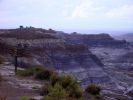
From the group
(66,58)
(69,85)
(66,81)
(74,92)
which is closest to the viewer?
(74,92)

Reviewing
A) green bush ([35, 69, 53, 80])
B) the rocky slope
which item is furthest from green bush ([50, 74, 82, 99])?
the rocky slope

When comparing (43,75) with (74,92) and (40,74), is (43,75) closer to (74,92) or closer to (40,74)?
(40,74)

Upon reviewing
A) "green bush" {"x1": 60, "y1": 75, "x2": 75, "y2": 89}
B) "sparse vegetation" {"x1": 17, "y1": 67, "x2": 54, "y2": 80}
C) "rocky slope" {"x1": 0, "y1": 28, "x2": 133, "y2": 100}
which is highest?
"green bush" {"x1": 60, "y1": 75, "x2": 75, "y2": 89}

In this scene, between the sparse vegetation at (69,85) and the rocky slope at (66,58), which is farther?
the rocky slope at (66,58)

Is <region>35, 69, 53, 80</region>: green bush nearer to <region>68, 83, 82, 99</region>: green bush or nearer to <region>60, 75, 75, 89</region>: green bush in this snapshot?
<region>60, 75, 75, 89</region>: green bush

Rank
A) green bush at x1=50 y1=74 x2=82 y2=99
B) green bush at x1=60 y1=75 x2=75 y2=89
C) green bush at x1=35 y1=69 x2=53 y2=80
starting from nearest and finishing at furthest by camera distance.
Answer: green bush at x1=50 y1=74 x2=82 y2=99, green bush at x1=60 y1=75 x2=75 y2=89, green bush at x1=35 y1=69 x2=53 y2=80

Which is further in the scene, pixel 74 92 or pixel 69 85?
pixel 69 85

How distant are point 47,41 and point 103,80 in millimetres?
10887

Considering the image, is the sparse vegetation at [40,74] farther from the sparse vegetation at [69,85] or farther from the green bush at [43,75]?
the sparse vegetation at [69,85]

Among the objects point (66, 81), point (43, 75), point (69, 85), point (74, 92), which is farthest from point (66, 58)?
point (74, 92)

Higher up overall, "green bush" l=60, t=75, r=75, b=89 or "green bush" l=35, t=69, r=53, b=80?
"green bush" l=60, t=75, r=75, b=89

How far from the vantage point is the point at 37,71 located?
83.0ft

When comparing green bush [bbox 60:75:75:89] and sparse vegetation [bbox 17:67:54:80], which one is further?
sparse vegetation [bbox 17:67:54:80]

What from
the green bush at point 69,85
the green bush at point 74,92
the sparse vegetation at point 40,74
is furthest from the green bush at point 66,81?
the sparse vegetation at point 40,74
